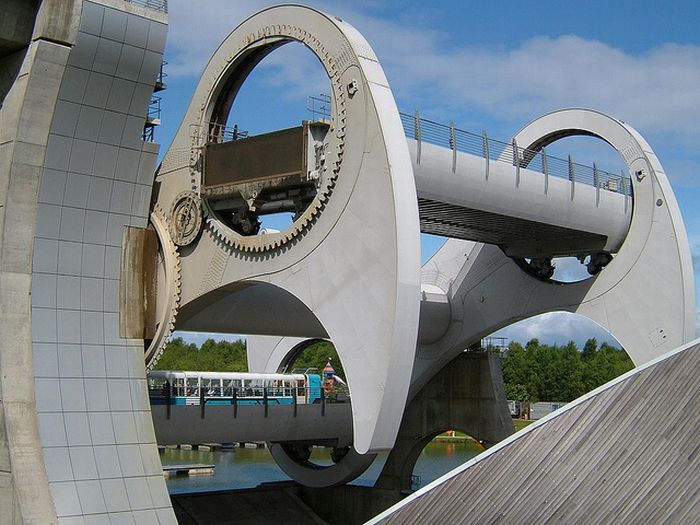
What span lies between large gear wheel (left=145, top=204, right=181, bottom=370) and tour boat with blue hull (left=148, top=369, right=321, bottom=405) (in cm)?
386

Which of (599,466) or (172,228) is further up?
(172,228)

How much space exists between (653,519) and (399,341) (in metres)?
7.96

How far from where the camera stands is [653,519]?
354 inches

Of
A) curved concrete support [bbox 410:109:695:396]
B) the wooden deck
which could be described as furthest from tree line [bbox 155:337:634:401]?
the wooden deck

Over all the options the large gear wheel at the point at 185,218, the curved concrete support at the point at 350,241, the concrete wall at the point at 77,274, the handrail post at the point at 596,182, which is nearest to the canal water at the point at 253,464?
the handrail post at the point at 596,182

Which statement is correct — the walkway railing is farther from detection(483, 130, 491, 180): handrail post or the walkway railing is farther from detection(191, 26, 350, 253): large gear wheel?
detection(483, 130, 491, 180): handrail post

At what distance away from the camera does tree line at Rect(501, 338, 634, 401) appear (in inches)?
2995

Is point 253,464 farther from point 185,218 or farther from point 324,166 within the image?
point 324,166

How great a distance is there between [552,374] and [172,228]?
6002 centimetres

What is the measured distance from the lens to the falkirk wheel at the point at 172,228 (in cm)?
1420

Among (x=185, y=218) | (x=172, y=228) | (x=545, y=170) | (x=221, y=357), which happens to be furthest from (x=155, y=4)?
(x=221, y=357)

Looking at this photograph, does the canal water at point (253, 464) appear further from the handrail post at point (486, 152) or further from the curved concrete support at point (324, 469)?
the handrail post at point (486, 152)

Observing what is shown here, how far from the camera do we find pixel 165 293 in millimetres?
20875

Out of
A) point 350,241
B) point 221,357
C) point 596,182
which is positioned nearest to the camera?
point 350,241
